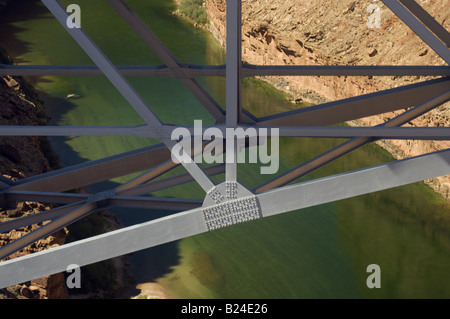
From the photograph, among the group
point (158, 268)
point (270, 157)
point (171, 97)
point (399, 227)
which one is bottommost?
point (158, 268)

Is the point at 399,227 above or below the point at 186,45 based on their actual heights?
below

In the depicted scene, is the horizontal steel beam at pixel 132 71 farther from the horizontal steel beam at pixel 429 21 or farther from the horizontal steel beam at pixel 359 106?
the horizontal steel beam at pixel 429 21

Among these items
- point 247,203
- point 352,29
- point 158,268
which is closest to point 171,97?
point 352,29

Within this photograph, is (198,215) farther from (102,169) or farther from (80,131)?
(102,169)

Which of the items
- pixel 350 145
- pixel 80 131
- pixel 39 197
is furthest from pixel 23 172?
pixel 80 131

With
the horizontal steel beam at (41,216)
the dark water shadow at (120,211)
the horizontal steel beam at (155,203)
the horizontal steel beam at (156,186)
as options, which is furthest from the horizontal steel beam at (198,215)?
the dark water shadow at (120,211)
